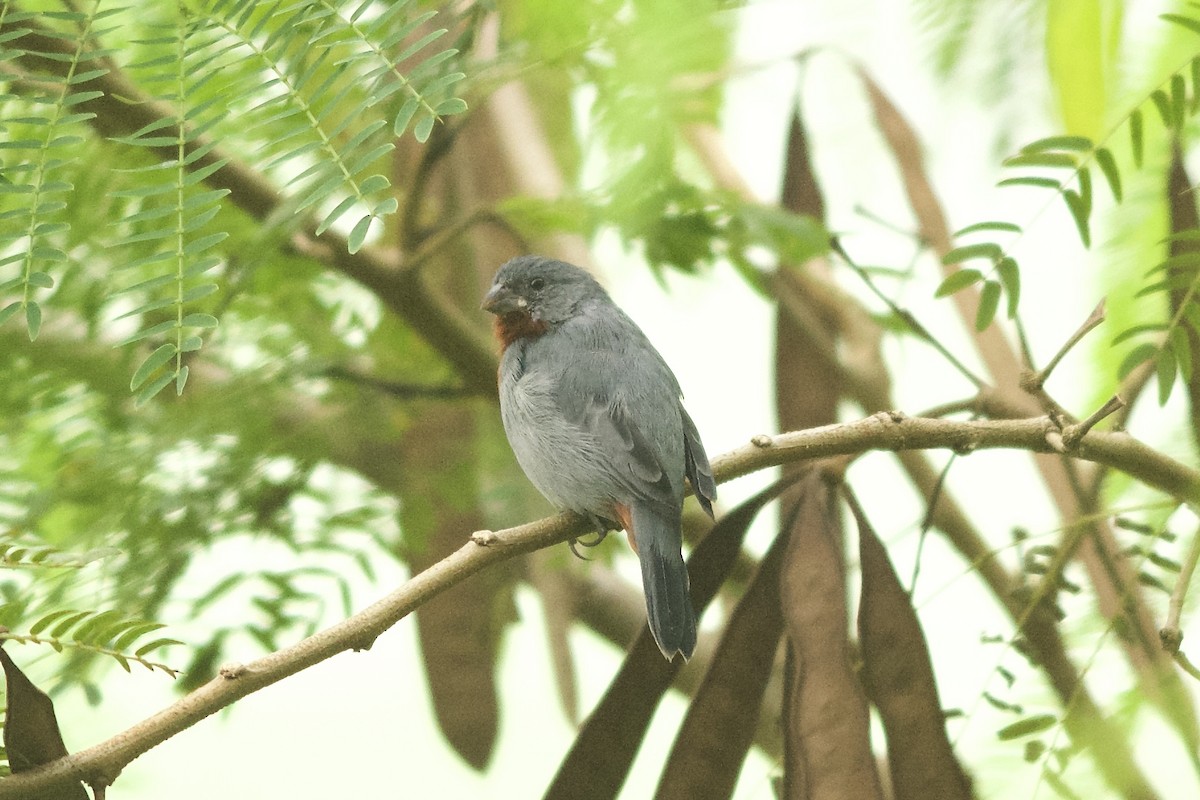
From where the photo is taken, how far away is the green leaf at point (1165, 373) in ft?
4.80

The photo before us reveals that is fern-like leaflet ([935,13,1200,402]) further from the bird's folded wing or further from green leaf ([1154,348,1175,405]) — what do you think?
the bird's folded wing

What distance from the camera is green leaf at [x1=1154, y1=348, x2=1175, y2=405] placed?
1462mm

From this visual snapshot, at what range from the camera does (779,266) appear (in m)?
2.44

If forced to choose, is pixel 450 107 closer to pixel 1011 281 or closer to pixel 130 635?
pixel 130 635

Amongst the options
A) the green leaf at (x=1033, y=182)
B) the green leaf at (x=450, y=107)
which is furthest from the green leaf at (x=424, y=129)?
the green leaf at (x=1033, y=182)

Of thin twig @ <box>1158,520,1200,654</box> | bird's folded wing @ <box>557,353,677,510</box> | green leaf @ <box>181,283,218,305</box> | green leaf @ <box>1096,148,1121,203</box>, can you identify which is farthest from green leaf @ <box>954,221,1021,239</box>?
green leaf @ <box>181,283,218,305</box>

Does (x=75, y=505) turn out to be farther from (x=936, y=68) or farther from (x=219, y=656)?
(x=936, y=68)

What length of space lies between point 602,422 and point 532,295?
0.51m

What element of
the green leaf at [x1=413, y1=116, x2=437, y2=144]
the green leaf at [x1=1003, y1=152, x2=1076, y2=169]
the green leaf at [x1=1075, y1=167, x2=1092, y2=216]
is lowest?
the green leaf at [x1=413, y1=116, x2=437, y2=144]

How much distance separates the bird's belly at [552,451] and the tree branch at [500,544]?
0.28m

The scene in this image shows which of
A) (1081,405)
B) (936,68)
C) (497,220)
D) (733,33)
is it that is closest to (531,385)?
(497,220)

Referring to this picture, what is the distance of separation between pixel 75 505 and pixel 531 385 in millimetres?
981

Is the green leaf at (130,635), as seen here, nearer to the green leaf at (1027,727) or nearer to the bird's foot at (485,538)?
the bird's foot at (485,538)

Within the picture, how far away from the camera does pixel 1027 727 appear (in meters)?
1.51
